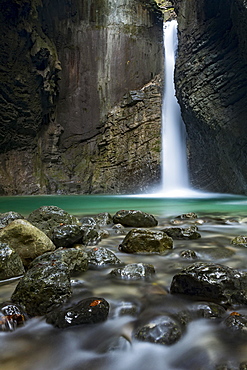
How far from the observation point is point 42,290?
79.0 inches

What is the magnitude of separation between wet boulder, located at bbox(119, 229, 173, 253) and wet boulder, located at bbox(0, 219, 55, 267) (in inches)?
42.4

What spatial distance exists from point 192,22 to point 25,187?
1711cm

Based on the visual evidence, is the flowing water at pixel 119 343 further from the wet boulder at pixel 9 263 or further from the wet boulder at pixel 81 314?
the wet boulder at pixel 9 263

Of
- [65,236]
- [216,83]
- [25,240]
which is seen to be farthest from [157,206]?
[25,240]

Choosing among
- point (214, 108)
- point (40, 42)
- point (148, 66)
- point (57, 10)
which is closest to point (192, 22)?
point (214, 108)

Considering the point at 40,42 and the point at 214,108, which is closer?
the point at 214,108

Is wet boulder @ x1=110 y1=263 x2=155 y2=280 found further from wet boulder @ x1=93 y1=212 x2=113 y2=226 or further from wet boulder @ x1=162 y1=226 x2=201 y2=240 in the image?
wet boulder @ x1=93 y1=212 x2=113 y2=226

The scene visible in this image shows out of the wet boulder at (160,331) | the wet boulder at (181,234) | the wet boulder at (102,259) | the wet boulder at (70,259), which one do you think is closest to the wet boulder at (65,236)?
the wet boulder at (102,259)

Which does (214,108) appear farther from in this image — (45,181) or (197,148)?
(45,181)

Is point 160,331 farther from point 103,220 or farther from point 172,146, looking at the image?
point 172,146

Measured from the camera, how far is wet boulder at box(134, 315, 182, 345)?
5.33 feet

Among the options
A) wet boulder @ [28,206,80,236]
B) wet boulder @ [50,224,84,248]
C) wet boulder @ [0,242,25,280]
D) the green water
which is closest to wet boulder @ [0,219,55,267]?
wet boulder @ [0,242,25,280]

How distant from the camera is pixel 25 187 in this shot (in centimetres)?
2180

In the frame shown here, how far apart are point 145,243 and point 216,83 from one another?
38.5 feet
